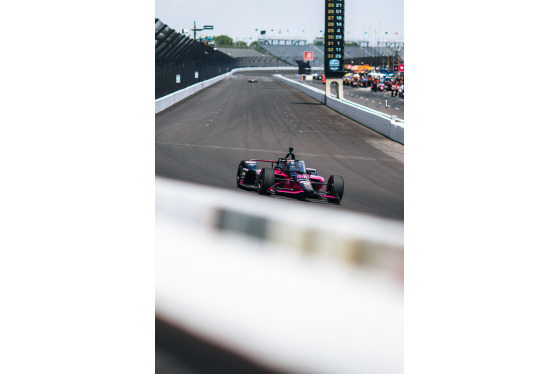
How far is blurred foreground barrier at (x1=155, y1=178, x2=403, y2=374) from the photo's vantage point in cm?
654

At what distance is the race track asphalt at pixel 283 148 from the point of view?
49.0 feet

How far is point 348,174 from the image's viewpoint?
17.1 m

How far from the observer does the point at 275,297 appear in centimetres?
755

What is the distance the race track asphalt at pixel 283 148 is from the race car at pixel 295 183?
0.21m

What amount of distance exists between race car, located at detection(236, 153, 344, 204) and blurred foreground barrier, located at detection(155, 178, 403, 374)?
2231 millimetres

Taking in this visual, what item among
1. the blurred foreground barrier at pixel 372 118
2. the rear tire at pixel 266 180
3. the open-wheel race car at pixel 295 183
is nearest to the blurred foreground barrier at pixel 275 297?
the open-wheel race car at pixel 295 183

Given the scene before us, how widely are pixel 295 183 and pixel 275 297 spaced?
6202 mm

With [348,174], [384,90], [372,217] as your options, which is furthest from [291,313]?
[384,90]

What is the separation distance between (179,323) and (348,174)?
10459 millimetres

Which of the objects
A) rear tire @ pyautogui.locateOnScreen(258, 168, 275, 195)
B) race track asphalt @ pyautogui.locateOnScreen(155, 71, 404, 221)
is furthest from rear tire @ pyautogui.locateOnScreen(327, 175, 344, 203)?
rear tire @ pyautogui.locateOnScreen(258, 168, 275, 195)

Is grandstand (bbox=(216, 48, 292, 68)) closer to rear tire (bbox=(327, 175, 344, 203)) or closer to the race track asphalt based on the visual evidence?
the race track asphalt

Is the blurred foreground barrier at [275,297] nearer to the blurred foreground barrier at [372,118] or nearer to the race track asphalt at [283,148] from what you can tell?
the race track asphalt at [283,148]
